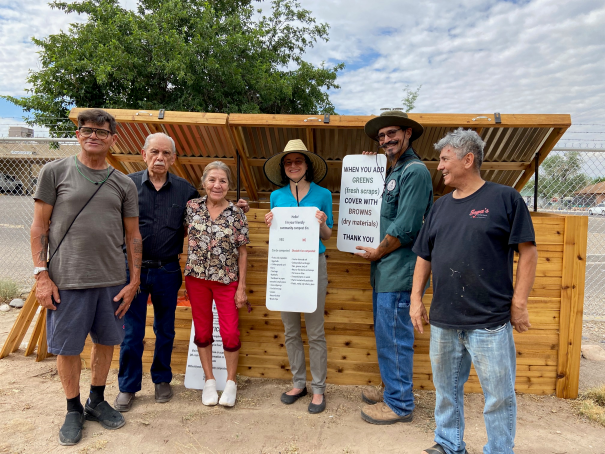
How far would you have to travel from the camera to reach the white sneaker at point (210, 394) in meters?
3.42

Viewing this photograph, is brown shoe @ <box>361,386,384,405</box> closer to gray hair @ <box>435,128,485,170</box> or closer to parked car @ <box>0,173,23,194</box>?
gray hair @ <box>435,128,485,170</box>

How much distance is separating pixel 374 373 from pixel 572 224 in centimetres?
240

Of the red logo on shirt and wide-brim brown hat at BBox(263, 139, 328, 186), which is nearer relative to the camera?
the red logo on shirt

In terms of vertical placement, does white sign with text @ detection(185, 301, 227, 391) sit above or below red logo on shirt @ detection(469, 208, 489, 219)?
below

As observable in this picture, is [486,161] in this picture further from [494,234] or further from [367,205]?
[494,234]

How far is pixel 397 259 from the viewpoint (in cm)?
298

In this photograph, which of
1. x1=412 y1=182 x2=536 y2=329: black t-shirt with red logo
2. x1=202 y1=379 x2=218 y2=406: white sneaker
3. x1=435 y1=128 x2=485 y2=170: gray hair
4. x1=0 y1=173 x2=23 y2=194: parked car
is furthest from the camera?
x1=0 y1=173 x2=23 y2=194: parked car

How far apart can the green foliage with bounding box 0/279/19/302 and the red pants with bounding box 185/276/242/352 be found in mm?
5242

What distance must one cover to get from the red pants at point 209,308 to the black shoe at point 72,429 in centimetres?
104

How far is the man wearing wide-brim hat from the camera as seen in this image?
9.38ft

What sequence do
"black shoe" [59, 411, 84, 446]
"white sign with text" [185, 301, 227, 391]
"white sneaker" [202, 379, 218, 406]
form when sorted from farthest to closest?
"white sign with text" [185, 301, 227, 391] < "white sneaker" [202, 379, 218, 406] < "black shoe" [59, 411, 84, 446]

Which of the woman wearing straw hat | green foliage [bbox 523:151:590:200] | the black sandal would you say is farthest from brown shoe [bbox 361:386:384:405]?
green foliage [bbox 523:151:590:200]

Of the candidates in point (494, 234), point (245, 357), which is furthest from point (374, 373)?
point (494, 234)

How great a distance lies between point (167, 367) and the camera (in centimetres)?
355
